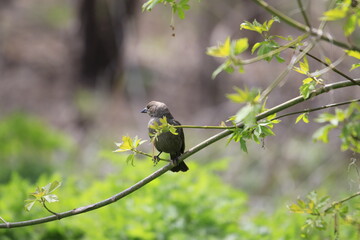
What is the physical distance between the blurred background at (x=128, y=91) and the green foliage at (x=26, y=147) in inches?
0.7

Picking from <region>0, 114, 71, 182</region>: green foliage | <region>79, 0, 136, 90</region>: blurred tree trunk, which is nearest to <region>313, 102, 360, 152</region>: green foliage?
<region>0, 114, 71, 182</region>: green foliage

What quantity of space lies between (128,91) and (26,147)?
15.2 ft

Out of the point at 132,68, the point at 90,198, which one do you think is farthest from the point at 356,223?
the point at 132,68

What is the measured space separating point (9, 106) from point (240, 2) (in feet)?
20.0

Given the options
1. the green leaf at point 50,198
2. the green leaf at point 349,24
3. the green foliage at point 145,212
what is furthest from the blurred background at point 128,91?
the green leaf at point 349,24

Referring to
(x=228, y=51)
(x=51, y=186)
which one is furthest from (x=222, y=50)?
(x=51, y=186)

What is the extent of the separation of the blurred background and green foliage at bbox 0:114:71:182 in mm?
18

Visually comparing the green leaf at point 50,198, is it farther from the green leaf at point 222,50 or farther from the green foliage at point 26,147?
the green foliage at point 26,147

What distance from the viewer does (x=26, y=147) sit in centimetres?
888

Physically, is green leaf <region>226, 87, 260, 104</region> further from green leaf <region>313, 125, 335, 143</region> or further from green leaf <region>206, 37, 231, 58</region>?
green leaf <region>313, 125, 335, 143</region>

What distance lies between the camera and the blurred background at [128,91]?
875 cm

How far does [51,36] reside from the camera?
1571 cm

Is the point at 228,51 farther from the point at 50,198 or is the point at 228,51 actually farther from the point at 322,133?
the point at 50,198

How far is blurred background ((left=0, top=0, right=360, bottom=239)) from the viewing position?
8750 mm
